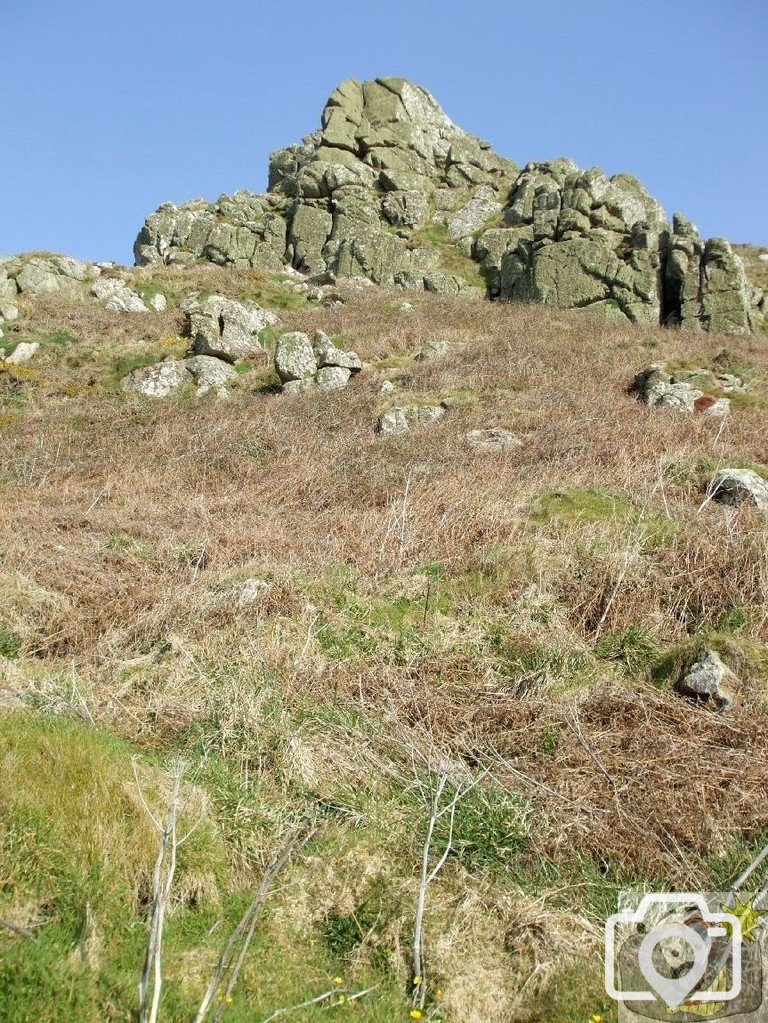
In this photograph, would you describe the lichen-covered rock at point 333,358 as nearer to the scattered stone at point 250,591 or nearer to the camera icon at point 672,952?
the scattered stone at point 250,591

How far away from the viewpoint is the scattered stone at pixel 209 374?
17531 millimetres

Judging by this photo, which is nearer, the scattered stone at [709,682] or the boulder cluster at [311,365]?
the scattered stone at [709,682]

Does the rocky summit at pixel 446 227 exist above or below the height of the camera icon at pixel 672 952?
above

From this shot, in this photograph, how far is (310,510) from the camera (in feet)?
32.4

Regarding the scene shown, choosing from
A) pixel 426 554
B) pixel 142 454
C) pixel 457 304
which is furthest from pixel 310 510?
pixel 457 304

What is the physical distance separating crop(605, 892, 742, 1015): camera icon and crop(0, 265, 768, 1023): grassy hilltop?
15cm

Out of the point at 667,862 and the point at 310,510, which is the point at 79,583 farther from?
the point at 667,862

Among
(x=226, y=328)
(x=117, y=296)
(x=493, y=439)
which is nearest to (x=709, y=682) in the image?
(x=493, y=439)

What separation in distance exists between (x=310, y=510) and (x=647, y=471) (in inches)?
214

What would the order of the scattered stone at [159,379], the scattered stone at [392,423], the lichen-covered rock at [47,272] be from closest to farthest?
1. the scattered stone at [392,423]
2. the scattered stone at [159,379]
3. the lichen-covered rock at [47,272]

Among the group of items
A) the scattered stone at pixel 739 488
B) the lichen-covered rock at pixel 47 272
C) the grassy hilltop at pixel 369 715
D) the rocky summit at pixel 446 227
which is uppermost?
the rocky summit at pixel 446 227

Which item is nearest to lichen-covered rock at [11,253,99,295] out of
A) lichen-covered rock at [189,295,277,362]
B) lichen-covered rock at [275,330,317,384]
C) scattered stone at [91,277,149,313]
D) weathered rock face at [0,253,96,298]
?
weathered rock face at [0,253,96,298]

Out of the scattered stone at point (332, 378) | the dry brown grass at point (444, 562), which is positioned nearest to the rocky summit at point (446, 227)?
the scattered stone at point (332, 378)

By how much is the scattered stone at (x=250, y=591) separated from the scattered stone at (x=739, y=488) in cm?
617
